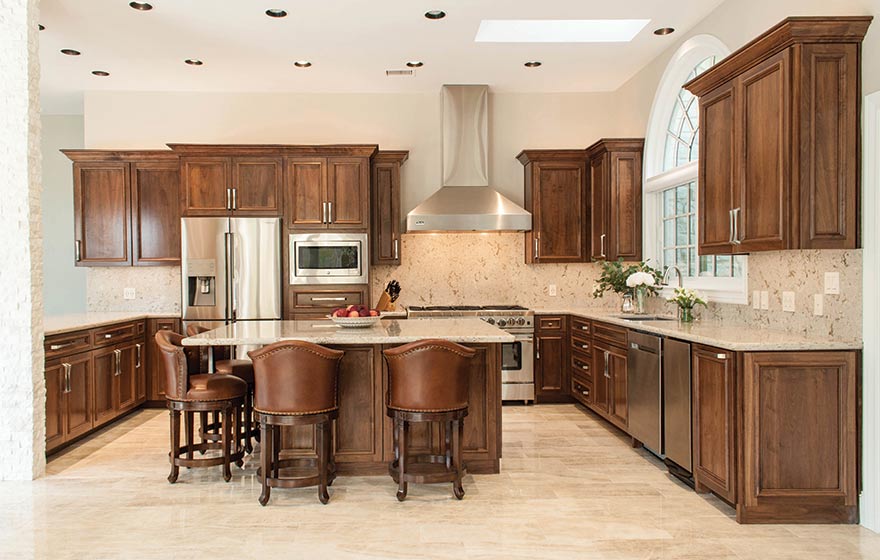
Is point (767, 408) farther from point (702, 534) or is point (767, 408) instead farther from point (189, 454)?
point (189, 454)

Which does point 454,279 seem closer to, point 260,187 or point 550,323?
point 550,323

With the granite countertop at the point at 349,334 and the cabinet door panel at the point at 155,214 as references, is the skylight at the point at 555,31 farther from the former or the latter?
the cabinet door panel at the point at 155,214

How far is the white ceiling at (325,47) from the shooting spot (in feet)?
15.7

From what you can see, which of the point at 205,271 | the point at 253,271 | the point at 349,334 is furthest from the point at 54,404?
the point at 349,334

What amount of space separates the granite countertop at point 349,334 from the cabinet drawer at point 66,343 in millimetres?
1315

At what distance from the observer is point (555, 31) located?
5.58m

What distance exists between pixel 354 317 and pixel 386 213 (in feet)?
8.50

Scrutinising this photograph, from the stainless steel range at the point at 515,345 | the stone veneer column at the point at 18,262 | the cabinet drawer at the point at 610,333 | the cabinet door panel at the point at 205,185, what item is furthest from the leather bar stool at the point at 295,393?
the cabinet door panel at the point at 205,185

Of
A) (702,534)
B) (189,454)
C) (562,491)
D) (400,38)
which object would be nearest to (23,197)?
(189,454)

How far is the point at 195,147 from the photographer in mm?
6340

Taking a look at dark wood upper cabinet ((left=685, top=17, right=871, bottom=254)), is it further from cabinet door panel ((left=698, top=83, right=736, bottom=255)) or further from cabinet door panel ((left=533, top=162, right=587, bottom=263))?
cabinet door panel ((left=533, top=162, right=587, bottom=263))

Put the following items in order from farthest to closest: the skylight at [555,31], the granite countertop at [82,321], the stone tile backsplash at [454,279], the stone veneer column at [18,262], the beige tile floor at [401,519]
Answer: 1. the stone tile backsplash at [454,279]
2. the skylight at [555,31]
3. the granite countertop at [82,321]
4. the stone veneer column at [18,262]
5. the beige tile floor at [401,519]

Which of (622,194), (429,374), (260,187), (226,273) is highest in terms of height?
(260,187)

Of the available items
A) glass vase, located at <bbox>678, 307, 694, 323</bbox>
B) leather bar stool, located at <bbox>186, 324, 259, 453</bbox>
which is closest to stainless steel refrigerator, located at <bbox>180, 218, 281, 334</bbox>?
leather bar stool, located at <bbox>186, 324, 259, 453</bbox>
